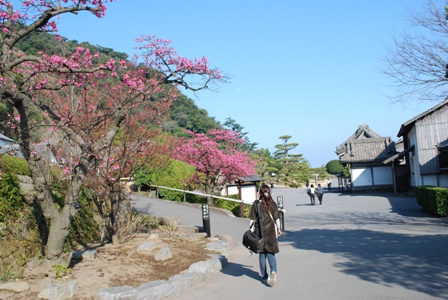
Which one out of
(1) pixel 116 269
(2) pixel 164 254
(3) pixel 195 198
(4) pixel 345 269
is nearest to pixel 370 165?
(3) pixel 195 198

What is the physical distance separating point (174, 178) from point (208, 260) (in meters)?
19.4

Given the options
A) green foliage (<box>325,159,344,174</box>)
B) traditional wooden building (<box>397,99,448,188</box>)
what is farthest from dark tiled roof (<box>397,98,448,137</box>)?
green foliage (<box>325,159,344,174</box>)

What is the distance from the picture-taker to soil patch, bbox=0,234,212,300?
678 centimetres

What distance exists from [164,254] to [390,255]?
4.93m

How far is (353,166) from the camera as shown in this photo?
135ft

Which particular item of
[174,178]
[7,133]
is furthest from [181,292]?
[174,178]

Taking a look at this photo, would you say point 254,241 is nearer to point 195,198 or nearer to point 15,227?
point 15,227

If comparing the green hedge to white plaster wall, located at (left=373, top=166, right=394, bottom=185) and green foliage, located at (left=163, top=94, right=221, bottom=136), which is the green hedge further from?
green foliage, located at (left=163, top=94, right=221, bottom=136)

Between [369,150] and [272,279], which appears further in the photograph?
[369,150]

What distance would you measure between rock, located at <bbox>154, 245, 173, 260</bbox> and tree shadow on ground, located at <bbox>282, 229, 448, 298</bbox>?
3437 mm

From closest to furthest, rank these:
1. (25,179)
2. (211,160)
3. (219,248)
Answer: (25,179), (219,248), (211,160)

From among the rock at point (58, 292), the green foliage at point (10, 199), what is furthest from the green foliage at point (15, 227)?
the rock at point (58, 292)

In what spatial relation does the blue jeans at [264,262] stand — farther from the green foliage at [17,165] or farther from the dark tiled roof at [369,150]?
the dark tiled roof at [369,150]

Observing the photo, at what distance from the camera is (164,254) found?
28.4ft
